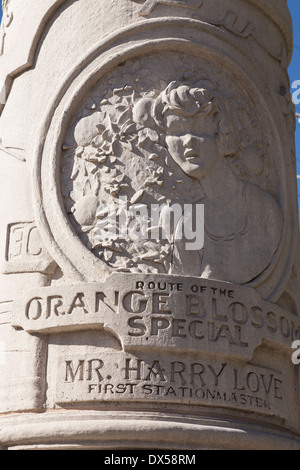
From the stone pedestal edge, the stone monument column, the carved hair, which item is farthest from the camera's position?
the carved hair

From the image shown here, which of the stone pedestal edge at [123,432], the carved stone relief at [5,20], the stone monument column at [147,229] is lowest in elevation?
the stone pedestal edge at [123,432]

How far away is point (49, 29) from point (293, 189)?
9.47ft

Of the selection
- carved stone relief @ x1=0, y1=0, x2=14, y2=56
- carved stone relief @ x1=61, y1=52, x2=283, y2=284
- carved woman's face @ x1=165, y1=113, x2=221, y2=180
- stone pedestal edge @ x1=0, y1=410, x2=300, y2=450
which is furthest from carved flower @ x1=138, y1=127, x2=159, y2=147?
stone pedestal edge @ x1=0, y1=410, x2=300, y2=450

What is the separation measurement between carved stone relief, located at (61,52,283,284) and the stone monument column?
1 centimetres

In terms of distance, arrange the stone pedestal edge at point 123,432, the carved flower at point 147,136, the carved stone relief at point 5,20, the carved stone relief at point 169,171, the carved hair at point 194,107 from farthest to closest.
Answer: the carved stone relief at point 5,20 < the carved hair at point 194,107 < the carved flower at point 147,136 < the carved stone relief at point 169,171 < the stone pedestal edge at point 123,432

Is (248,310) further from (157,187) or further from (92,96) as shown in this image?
(92,96)

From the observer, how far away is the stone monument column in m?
7.49

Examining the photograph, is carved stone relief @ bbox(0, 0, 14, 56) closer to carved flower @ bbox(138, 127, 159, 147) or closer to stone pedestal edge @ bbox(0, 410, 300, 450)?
carved flower @ bbox(138, 127, 159, 147)

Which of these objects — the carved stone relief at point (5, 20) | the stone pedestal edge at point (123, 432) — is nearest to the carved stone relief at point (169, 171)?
the stone pedestal edge at point (123, 432)

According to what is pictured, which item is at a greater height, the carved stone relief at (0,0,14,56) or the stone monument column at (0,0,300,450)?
the carved stone relief at (0,0,14,56)

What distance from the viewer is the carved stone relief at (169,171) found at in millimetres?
7996

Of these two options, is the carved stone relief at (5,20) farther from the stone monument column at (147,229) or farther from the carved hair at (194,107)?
the carved hair at (194,107)

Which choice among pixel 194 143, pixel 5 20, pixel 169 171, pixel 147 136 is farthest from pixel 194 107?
pixel 5 20

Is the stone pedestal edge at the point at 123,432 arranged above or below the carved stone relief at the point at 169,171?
below
